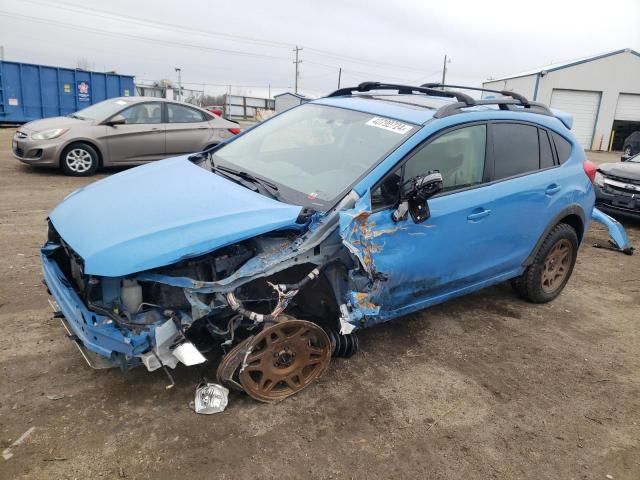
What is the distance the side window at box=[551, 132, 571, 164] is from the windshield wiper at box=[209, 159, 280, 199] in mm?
2643

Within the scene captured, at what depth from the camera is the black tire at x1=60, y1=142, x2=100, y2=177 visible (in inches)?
341

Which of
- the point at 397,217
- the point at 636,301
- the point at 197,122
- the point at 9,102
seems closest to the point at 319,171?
the point at 397,217

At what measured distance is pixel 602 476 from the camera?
2.60m

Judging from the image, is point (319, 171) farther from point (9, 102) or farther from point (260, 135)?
point (9, 102)

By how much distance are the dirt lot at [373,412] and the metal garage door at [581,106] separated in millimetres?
28299

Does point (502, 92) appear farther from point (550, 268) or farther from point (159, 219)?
point (159, 219)

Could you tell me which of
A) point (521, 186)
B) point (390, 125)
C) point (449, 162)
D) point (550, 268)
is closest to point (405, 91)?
point (390, 125)

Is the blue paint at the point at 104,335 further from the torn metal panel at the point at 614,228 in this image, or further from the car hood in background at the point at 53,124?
the car hood in background at the point at 53,124

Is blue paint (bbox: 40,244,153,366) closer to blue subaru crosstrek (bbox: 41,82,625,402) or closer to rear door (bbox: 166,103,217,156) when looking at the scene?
blue subaru crosstrek (bbox: 41,82,625,402)

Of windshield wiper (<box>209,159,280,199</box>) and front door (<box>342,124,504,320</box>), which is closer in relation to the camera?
front door (<box>342,124,504,320</box>)

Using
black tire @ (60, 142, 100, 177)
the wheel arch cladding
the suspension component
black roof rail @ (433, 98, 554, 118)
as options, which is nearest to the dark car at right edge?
the wheel arch cladding

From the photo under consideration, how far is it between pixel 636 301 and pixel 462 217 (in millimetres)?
2818

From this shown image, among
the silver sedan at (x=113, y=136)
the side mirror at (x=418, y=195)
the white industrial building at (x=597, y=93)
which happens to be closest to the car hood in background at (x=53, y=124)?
the silver sedan at (x=113, y=136)

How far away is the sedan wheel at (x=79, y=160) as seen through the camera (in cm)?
869
